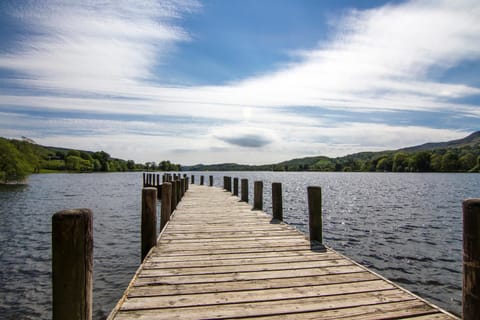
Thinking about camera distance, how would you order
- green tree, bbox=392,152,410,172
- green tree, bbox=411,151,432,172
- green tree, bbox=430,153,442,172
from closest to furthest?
green tree, bbox=430,153,442,172
green tree, bbox=411,151,432,172
green tree, bbox=392,152,410,172

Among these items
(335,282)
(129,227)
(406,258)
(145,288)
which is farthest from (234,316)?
(129,227)

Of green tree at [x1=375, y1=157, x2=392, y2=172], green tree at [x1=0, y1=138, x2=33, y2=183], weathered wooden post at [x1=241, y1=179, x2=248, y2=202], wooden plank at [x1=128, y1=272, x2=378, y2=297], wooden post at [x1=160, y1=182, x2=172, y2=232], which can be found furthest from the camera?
green tree at [x1=375, y1=157, x2=392, y2=172]

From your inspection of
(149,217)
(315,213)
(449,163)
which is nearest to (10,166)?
(149,217)

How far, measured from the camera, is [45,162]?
122062 mm

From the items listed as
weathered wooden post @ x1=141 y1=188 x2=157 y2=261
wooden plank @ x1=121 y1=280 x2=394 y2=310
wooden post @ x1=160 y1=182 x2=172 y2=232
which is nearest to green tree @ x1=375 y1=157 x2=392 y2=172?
wooden post @ x1=160 y1=182 x2=172 y2=232

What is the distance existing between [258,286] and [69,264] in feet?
7.74

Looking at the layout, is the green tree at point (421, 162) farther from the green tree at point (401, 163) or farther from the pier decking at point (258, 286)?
the pier decking at point (258, 286)

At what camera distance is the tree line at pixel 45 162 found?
48.2 m

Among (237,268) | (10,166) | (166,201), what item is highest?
(10,166)

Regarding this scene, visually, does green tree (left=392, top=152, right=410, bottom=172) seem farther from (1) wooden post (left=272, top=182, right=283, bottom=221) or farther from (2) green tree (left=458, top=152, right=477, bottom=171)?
(1) wooden post (left=272, top=182, right=283, bottom=221)

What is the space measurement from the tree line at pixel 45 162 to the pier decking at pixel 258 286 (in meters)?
55.1

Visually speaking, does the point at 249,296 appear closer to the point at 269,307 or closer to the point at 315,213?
the point at 269,307

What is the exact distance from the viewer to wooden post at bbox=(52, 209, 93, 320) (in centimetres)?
247

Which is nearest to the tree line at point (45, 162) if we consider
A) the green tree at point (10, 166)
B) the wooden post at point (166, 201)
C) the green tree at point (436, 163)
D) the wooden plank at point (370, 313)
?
the green tree at point (10, 166)
